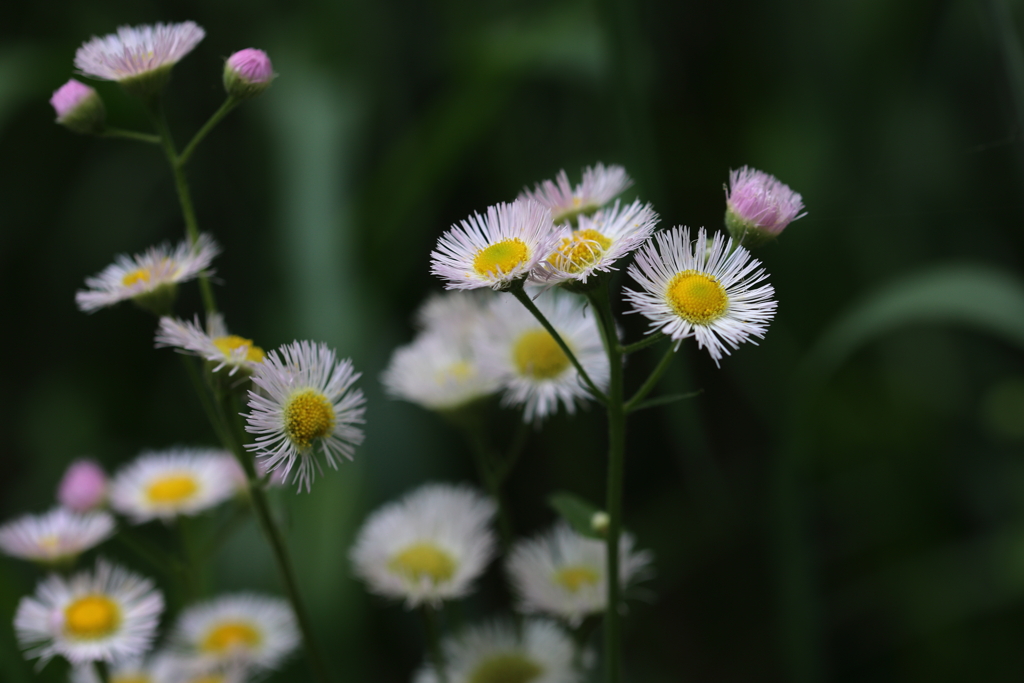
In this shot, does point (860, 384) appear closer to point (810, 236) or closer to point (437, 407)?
point (810, 236)

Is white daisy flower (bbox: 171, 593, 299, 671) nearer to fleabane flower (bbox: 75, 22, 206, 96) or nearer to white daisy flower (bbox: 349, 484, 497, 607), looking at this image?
→ white daisy flower (bbox: 349, 484, 497, 607)

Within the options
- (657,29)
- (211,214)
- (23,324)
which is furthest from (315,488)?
(657,29)

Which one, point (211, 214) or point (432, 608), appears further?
point (211, 214)

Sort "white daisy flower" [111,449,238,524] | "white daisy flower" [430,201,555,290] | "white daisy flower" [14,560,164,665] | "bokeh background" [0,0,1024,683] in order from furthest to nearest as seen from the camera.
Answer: "bokeh background" [0,0,1024,683] → "white daisy flower" [111,449,238,524] → "white daisy flower" [14,560,164,665] → "white daisy flower" [430,201,555,290]

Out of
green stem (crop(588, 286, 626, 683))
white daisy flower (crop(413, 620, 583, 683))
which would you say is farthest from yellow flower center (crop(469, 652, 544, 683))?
green stem (crop(588, 286, 626, 683))

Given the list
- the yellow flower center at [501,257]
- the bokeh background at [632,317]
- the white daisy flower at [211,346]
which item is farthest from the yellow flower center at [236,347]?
the bokeh background at [632,317]

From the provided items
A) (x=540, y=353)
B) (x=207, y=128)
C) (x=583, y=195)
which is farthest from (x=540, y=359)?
(x=207, y=128)

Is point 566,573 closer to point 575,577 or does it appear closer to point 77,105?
point 575,577
